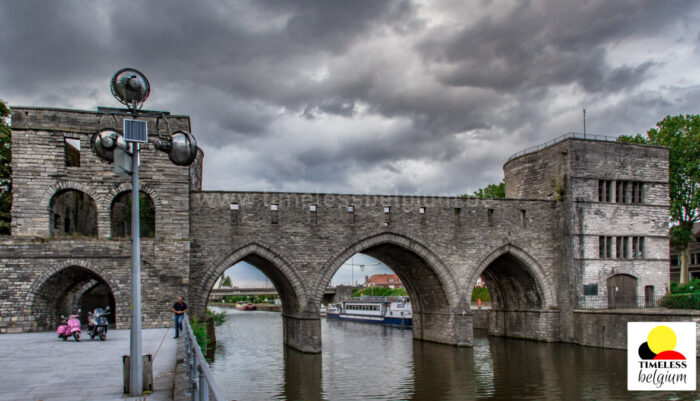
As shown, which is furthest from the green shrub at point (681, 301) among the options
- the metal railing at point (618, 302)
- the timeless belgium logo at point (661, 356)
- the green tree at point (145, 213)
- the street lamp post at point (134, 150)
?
the green tree at point (145, 213)

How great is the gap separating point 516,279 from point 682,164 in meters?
14.3

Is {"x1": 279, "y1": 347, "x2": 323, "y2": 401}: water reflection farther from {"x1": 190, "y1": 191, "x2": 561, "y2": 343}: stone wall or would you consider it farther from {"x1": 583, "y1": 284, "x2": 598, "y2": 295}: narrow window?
{"x1": 583, "y1": 284, "x2": 598, "y2": 295}: narrow window

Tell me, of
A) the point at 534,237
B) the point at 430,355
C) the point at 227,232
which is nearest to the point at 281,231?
the point at 227,232

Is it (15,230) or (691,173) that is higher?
(691,173)

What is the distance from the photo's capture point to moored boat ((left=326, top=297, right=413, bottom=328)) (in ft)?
119

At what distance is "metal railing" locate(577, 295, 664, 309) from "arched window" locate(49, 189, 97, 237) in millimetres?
19668

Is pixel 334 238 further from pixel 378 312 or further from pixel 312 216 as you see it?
pixel 378 312

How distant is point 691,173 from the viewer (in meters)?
32.1

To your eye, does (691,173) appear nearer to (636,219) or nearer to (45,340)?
(636,219)

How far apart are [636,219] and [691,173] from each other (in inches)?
421

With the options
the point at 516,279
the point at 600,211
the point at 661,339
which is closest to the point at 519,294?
the point at 516,279

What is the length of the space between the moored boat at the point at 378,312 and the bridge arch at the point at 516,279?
9.55 metres

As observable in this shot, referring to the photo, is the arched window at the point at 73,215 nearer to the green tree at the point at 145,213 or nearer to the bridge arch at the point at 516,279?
the green tree at the point at 145,213

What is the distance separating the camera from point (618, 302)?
77.7ft
